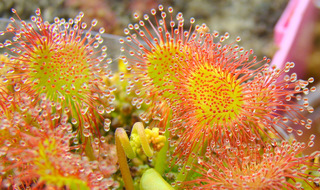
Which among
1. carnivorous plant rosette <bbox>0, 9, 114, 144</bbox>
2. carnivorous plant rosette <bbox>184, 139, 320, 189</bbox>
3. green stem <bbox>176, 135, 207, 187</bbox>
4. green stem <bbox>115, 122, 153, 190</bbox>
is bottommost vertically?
carnivorous plant rosette <bbox>184, 139, 320, 189</bbox>

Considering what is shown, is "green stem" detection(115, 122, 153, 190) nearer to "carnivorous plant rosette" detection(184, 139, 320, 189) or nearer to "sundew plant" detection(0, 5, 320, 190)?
"sundew plant" detection(0, 5, 320, 190)

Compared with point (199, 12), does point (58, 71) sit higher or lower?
lower

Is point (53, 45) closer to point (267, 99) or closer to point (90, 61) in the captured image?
point (90, 61)

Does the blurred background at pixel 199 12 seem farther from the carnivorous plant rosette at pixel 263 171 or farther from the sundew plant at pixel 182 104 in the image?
the carnivorous plant rosette at pixel 263 171

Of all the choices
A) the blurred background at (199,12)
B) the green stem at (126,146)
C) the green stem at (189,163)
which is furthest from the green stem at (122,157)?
the blurred background at (199,12)

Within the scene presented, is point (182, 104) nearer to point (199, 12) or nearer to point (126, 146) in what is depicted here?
Answer: point (126, 146)

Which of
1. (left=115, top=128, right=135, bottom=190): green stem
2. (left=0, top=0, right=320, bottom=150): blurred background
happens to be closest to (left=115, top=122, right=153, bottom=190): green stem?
(left=115, top=128, right=135, bottom=190): green stem

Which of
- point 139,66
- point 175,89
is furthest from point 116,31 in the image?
point 175,89

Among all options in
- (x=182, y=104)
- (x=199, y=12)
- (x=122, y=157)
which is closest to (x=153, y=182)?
(x=122, y=157)
